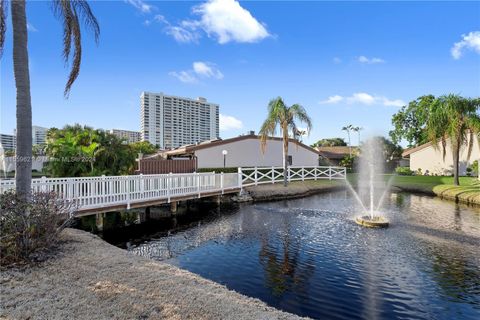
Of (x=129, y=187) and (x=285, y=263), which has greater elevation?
(x=129, y=187)

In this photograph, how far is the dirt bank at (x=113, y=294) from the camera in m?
3.58

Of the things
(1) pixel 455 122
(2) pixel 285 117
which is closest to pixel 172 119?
(2) pixel 285 117

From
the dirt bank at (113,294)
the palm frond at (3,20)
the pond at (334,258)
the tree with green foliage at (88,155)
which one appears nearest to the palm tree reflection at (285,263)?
the pond at (334,258)

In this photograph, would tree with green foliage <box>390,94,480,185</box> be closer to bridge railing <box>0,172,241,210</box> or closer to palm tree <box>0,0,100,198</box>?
bridge railing <box>0,172,241,210</box>

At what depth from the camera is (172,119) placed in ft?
285

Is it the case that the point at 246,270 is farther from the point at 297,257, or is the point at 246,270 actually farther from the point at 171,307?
the point at 171,307

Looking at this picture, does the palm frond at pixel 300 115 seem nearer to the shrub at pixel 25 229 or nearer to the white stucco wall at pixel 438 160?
the white stucco wall at pixel 438 160

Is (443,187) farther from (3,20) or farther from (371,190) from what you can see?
(3,20)

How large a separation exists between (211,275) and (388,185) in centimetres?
2435

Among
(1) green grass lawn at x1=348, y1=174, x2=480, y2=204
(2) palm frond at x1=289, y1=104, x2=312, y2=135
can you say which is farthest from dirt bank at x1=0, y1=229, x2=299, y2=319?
(1) green grass lawn at x1=348, y1=174, x2=480, y2=204

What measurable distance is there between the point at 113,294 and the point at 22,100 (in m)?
4.97

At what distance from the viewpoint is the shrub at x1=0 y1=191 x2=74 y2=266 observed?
203 inches

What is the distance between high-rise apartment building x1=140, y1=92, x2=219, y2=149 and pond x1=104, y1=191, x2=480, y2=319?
74.9 m

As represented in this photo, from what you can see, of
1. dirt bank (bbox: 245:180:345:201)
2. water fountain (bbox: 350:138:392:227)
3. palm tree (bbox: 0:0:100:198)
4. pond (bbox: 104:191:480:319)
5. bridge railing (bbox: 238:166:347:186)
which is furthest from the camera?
bridge railing (bbox: 238:166:347:186)
